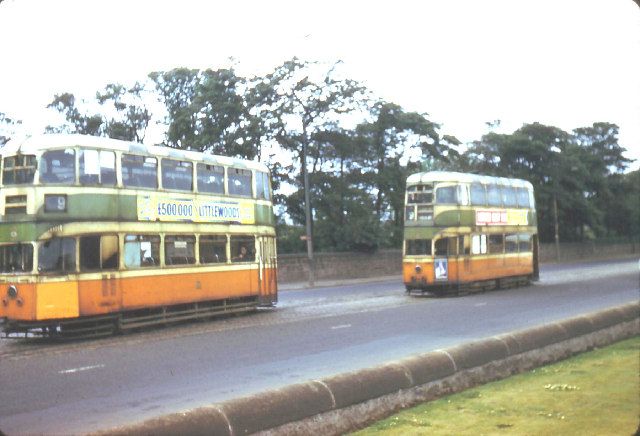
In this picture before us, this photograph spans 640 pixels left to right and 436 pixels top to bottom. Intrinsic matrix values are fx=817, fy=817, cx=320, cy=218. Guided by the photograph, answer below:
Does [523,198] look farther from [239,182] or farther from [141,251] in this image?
[141,251]

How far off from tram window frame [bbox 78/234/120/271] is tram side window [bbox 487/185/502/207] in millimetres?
15132

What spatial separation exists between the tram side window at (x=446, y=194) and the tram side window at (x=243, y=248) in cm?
764

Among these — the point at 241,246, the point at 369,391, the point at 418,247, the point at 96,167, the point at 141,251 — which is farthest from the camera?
the point at 418,247

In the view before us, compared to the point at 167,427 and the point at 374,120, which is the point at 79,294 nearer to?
the point at 167,427

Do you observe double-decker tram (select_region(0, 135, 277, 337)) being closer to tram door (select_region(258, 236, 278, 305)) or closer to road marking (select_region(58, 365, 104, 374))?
tram door (select_region(258, 236, 278, 305))

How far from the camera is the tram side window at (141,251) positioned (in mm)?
16719

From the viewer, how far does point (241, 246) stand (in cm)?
2048

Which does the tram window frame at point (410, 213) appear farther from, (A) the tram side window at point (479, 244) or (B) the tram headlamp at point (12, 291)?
(B) the tram headlamp at point (12, 291)

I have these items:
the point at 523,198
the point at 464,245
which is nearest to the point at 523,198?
the point at 523,198

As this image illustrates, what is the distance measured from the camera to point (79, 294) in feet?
50.7

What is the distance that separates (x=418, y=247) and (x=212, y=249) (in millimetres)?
9362

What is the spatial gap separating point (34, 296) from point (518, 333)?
9.10 metres

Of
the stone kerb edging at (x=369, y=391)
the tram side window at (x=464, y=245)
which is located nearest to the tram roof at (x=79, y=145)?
the stone kerb edging at (x=369, y=391)

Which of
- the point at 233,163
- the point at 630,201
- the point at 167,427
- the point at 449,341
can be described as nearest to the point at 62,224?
the point at 233,163
